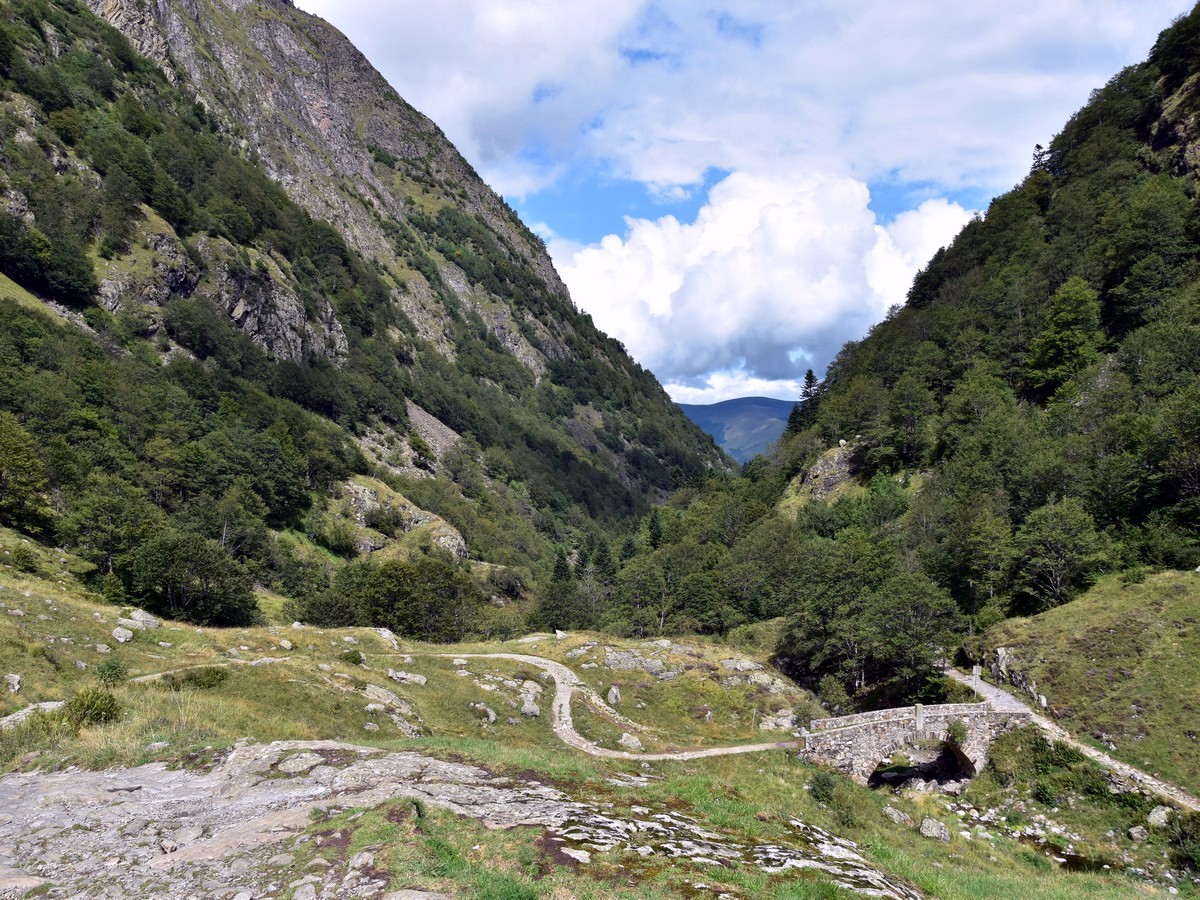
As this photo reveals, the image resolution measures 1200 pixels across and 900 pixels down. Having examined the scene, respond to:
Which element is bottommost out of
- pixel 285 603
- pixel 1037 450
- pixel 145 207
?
pixel 285 603

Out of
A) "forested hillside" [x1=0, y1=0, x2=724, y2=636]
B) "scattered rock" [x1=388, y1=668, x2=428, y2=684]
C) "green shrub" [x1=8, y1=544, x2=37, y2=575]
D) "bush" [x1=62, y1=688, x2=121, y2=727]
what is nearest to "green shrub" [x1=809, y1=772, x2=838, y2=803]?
"scattered rock" [x1=388, y1=668, x2=428, y2=684]

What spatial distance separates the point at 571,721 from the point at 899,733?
20913 millimetres

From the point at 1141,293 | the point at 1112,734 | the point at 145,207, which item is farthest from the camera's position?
the point at 145,207

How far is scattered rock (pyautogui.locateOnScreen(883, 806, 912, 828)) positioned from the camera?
93.2 ft

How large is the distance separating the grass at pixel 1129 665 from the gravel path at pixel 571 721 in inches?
679

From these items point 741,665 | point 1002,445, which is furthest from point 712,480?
point 741,665

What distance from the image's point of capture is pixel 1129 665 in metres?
35.5

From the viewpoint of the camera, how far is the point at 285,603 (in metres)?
74.4

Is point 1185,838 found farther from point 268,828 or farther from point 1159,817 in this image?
point 268,828

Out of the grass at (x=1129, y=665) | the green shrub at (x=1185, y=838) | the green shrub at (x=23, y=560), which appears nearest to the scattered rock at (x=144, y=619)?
the green shrub at (x=23, y=560)

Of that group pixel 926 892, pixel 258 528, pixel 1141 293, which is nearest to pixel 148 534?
pixel 258 528

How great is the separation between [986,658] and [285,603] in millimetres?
76363

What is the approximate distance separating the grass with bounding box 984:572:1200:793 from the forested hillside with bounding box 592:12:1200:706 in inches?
187

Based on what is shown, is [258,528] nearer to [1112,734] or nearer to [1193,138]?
[1112,734]
